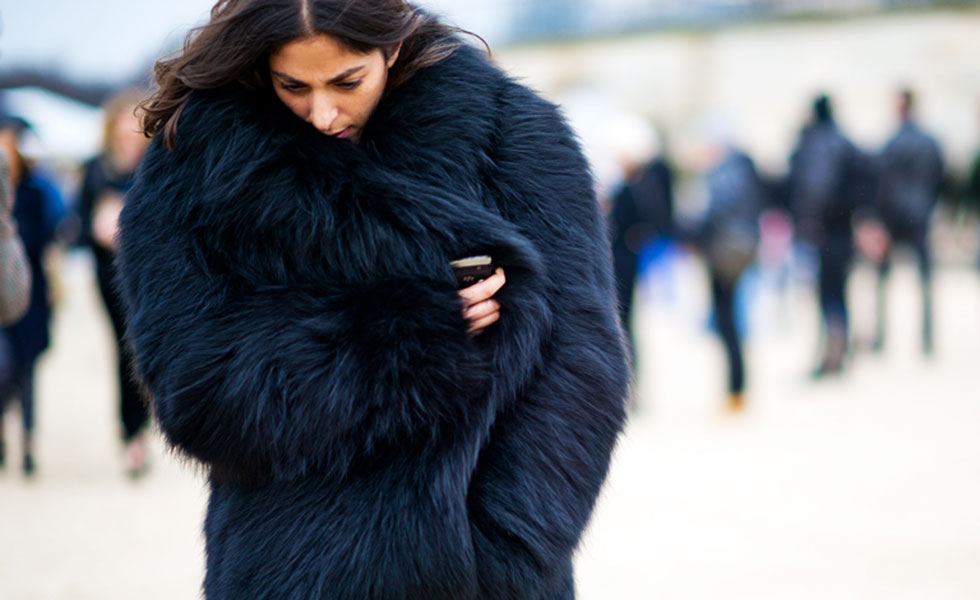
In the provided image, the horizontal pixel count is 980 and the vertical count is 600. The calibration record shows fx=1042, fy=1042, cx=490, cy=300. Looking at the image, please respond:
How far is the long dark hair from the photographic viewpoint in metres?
1.89

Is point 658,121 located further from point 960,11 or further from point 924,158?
point 924,158

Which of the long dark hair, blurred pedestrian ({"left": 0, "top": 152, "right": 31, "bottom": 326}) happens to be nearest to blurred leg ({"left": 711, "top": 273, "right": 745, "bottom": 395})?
blurred pedestrian ({"left": 0, "top": 152, "right": 31, "bottom": 326})

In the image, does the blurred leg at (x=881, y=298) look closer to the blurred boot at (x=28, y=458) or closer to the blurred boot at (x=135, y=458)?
the blurred boot at (x=135, y=458)

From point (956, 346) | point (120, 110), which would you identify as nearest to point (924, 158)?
point (956, 346)

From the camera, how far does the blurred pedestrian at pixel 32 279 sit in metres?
6.09

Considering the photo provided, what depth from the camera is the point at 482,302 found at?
1866 millimetres

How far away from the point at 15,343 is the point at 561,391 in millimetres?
5202

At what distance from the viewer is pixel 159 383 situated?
1811 mm

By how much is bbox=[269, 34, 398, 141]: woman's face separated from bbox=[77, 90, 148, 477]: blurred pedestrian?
396cm

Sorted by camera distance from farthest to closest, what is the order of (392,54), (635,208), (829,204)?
(829,204), (635,208), (392,54)

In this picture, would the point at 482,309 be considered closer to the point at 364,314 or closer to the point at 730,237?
the point at 364,314

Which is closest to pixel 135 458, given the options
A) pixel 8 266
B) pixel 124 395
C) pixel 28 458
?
pixel 124 395

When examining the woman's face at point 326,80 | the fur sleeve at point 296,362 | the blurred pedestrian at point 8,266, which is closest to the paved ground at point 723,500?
the fur sleeve at point 296,362

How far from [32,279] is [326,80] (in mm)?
4986
